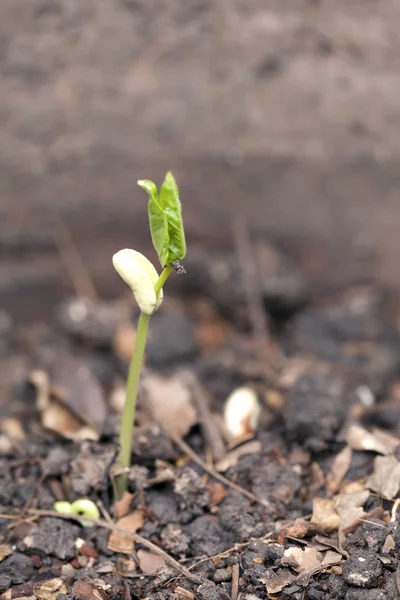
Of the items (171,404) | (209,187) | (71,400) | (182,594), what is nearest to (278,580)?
(182,594)

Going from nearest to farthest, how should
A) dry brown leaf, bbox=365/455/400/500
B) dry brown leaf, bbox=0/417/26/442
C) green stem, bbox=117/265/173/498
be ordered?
green stem, bbox=117/265/173/498 → dry brown leaf, bbox=365/455/400/500 → dry brown leaf, bbox=0/417/26/442

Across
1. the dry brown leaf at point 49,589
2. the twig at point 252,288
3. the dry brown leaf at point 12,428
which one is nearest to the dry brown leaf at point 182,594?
the dry brown leaf at point 49,589

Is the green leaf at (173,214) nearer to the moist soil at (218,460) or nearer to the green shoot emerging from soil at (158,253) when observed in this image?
the green shoot emerging from soil at (158,253)

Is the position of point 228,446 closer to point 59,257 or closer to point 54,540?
point 54,540

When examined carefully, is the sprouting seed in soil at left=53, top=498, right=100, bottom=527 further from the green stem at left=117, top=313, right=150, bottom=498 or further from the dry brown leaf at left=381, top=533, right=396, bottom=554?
the dry brown leaf at left=381, top=533, right=396, bottom=554

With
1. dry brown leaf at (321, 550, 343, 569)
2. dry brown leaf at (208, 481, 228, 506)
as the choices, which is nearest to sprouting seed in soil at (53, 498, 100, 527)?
dry brown leaf at (208, 481, 228, 506)

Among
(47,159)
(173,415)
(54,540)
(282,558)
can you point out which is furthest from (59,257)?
(282,558)

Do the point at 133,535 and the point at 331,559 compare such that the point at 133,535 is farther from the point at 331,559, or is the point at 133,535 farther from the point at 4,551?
the point at 331,559
